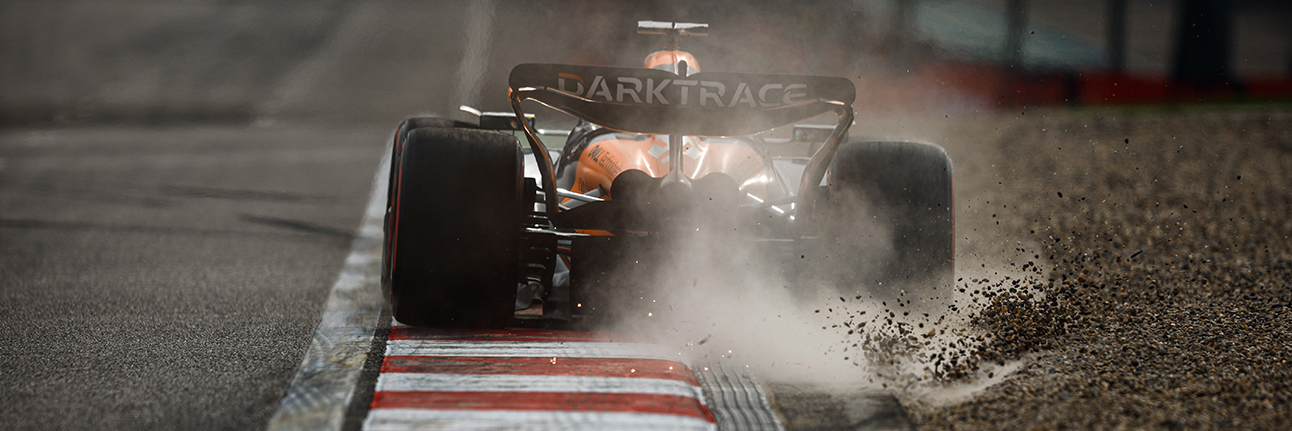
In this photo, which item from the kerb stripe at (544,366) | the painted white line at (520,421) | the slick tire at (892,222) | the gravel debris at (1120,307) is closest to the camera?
the painted white line at (520,421)

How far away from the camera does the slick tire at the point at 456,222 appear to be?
3717 mm

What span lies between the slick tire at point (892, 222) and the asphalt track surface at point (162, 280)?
2.03 m

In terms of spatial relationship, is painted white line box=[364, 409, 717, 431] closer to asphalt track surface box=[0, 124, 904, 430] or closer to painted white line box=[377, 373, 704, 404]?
asphalt track surface box=[0, 124, 904, 430]

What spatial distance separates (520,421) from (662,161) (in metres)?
1.67

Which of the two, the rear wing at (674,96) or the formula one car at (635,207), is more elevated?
the rear wing at (674,96)

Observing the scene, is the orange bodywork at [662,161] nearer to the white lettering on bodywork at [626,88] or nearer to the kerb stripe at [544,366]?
the white lettering on bodywork at [626,88]

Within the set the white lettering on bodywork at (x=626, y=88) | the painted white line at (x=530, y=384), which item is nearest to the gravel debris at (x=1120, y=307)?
the painted white line at (x=530, y=384)

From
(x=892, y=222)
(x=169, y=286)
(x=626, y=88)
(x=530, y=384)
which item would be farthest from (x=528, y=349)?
(x=169, y=286)

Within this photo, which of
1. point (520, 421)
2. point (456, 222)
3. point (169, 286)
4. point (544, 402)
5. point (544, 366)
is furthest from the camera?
point (169, 286)

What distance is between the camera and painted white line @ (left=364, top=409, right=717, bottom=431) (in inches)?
116

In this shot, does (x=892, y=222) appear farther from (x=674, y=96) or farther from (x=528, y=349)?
(x=528, y=349)

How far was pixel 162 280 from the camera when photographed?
5359mm

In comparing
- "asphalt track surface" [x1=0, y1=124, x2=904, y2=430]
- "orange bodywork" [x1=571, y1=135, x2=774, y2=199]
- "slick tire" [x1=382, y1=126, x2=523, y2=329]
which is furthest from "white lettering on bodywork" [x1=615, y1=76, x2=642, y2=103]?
"asphalt track surface" [x1=0, y1=124, x2=904, y2=430]

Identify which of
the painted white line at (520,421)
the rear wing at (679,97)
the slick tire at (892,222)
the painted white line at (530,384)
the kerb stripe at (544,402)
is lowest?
the painted white line at (530,384)
